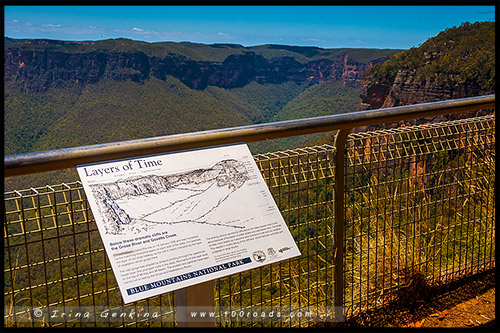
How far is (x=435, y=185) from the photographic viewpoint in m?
2.88

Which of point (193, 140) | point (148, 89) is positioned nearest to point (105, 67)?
point (148, 89)

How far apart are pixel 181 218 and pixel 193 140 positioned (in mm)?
310

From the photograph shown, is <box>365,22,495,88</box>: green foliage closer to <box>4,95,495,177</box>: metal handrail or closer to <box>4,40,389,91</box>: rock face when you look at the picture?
<box>4,40,389,91</box>: rock face

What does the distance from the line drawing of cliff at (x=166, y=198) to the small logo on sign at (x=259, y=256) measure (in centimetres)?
10

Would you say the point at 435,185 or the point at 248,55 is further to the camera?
the point at 248,55

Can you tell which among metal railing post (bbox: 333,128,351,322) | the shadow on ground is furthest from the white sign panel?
the shadow on ground

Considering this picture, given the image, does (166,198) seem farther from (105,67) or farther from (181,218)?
(105,67)

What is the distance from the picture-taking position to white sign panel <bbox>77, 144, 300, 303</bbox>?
4.82 feet

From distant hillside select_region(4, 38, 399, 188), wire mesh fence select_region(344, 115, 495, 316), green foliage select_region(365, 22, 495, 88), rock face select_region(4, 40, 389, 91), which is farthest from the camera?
rock face select_region(4, 40, 389, 91)

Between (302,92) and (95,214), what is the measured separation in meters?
68.5

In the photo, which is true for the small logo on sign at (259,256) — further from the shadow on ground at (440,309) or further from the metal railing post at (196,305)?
the shadow on ground at (440,309)

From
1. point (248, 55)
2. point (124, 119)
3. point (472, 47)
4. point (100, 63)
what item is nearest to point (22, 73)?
point (100, 63)

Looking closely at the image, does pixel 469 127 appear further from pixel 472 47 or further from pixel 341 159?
pixel 472 47

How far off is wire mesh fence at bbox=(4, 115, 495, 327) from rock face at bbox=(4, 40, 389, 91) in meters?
50.5
